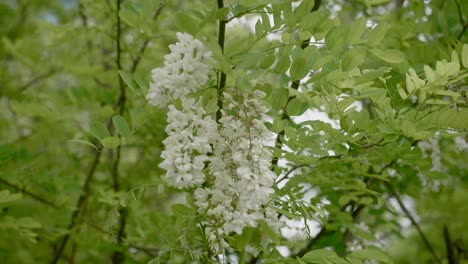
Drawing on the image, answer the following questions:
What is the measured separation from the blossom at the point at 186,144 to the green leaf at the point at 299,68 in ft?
0.67

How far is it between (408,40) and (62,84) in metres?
1.97

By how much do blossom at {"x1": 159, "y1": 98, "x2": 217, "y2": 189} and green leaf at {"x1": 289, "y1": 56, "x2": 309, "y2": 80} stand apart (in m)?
0.20

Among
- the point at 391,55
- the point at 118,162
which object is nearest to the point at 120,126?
the point at 391,55

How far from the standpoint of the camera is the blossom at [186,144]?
759 millimetres

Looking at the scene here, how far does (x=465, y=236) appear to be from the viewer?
2541 millimetres

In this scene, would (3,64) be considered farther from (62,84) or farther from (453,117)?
(453,117)

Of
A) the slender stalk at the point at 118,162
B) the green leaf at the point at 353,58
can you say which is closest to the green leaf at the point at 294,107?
the green leaf at the point at 353,58

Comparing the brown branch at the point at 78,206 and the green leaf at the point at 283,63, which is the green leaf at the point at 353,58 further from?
the brown branch at the point at 78,206

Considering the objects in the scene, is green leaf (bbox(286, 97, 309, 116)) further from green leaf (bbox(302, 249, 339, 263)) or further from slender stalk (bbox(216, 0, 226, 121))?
green leaf (bbox(302, 249, 339, 263))

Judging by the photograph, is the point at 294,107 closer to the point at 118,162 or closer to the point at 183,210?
the point at 183,210

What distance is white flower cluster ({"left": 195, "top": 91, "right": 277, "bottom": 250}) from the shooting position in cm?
77

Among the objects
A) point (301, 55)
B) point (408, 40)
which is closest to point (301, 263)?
point (301, 55)

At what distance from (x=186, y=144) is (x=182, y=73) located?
11 cm

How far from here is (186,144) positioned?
2.53 feet
